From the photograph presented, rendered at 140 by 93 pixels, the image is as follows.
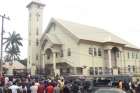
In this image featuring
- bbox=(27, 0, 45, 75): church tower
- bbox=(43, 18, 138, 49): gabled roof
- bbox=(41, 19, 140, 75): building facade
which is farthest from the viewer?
bbox=(27, 0, 45, 75): church tower

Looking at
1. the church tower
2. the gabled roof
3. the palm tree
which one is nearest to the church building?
the gabled roof

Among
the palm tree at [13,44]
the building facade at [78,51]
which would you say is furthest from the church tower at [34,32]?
the palm tree at [13,44]

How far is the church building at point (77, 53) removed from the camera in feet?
144

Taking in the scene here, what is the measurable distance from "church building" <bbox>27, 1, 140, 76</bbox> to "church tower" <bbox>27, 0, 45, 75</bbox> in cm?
16

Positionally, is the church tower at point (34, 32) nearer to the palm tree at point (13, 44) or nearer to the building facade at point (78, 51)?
the building facade at point (78, 51)

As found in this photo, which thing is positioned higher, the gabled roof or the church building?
the gabled roof

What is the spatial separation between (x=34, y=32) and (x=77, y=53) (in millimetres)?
12937

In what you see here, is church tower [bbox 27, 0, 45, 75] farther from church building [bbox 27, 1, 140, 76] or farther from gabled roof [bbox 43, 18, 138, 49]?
gabled roof [bbox 43, 18, 138, 49]

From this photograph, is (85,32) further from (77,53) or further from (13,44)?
(13,44)

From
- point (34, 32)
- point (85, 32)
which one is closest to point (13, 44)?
point (34, 32)

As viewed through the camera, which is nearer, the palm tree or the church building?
the church building

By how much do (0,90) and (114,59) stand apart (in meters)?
30.3

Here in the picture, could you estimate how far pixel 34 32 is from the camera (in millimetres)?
54094

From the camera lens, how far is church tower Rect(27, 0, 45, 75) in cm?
5203
